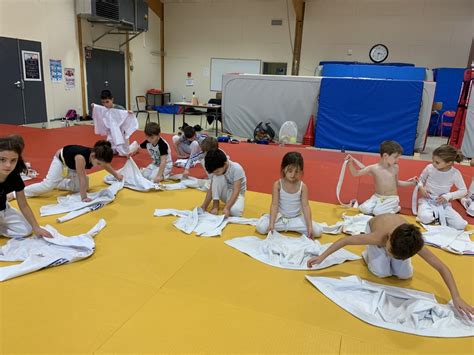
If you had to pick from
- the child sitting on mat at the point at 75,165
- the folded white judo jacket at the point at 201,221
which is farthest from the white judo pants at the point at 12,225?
the folded white judo jacket at the point at 201,221

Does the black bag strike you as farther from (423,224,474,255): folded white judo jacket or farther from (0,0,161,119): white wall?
(0,0,161,119): white wall

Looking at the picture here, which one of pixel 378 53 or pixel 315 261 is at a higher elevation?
pixel 378 53

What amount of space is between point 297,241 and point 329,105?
6.29 m

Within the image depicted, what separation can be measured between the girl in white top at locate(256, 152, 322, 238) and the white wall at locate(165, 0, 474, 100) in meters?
11.3

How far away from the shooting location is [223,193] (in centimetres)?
386

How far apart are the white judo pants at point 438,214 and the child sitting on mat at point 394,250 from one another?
1334 millimetres

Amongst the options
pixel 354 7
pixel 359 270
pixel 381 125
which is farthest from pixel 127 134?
pixel 354 7

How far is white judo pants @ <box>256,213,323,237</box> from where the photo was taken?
3.36 meters

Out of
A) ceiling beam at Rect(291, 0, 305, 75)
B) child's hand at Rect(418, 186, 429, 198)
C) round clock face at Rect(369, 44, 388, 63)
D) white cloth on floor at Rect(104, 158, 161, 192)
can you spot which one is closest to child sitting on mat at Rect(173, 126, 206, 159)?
white cloth on floor at Rect(104, 158, 161, 192)

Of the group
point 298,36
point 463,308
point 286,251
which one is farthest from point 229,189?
point 298,36

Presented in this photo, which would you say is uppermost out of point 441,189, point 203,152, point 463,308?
point 203,152

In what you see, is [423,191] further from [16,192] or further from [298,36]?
[298,36]

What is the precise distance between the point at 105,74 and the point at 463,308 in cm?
1288

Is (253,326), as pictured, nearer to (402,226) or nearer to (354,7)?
(402,226)
